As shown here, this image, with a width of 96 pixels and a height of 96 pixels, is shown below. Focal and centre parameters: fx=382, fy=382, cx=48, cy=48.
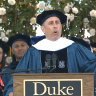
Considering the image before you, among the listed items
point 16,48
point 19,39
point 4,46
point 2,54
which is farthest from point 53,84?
point 4,46

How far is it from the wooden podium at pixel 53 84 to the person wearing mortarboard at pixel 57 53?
34.9 inches

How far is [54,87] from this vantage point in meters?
4.26

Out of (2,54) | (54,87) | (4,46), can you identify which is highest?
(4,46)

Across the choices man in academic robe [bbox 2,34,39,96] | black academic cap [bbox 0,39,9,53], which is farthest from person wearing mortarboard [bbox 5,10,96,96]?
black academic cap [bbox 0,39,9,53]

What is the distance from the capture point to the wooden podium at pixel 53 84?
4.24 meters

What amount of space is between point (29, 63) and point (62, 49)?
0.54 m

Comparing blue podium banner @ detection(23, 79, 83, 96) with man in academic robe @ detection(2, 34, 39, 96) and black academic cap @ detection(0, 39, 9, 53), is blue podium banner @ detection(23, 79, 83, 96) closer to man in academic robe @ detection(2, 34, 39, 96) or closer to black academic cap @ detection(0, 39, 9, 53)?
man in academic robe @ detection(2, 34, 39, 96)

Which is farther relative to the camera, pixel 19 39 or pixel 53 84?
pixel 19 39

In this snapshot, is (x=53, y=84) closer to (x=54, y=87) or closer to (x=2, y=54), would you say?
(x=54, y=87)

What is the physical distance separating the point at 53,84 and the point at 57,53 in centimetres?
138

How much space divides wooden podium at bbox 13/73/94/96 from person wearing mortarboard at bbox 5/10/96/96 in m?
0.89

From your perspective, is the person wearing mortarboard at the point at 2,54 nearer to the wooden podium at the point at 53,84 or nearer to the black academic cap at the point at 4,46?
the black academic cap at the point at 4,46

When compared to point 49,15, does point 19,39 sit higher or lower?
lower

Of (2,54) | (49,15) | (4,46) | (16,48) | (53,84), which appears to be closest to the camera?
(53,84)
